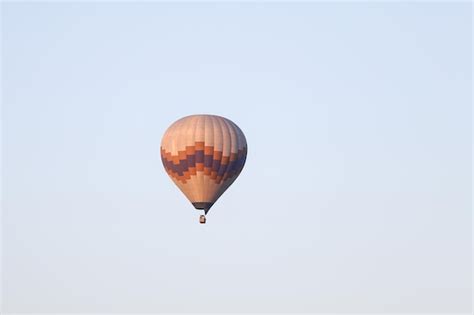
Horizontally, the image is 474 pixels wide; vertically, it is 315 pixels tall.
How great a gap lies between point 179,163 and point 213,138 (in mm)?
2894

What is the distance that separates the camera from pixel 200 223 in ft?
518

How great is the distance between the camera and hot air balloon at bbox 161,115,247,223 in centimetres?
15788

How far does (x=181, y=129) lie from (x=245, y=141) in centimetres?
447

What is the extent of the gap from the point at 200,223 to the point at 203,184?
258 centimetres

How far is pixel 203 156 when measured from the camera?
518 ft

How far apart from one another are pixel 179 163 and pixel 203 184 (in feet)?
6.95

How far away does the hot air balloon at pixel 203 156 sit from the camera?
158 m

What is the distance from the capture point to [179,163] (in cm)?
15875

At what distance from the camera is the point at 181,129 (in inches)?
6245

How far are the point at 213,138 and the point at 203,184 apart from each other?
310cm

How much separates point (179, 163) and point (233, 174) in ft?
12.0

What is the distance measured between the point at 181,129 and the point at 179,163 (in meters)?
2.23

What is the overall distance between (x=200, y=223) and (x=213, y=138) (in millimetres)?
5585

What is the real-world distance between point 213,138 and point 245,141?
2983 mm
